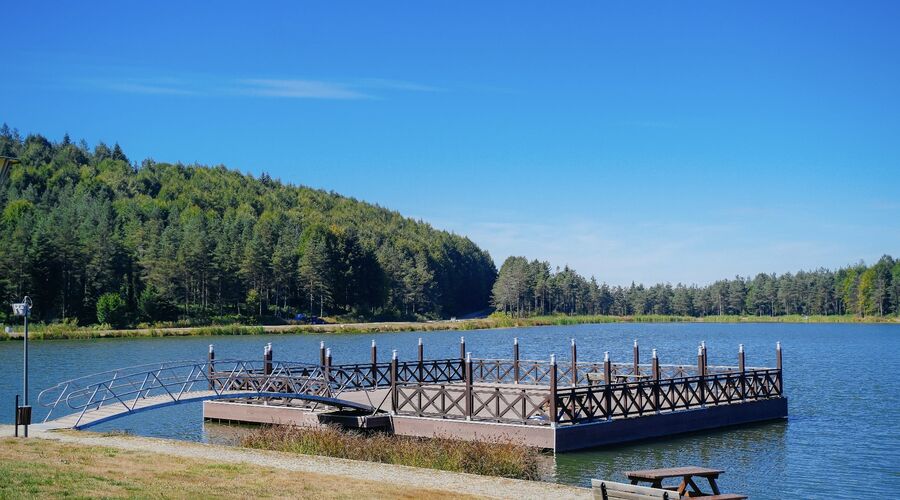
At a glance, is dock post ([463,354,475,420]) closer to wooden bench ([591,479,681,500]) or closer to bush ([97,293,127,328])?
wooden bench ([591,479,681,500])

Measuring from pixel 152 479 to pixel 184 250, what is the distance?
80726mm

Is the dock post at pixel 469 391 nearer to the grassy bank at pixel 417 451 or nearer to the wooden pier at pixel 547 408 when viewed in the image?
the wooden pier at pixel 547 408

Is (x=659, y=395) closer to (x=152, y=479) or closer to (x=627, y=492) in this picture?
(x=627, y=492)

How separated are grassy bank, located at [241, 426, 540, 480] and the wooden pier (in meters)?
2.08

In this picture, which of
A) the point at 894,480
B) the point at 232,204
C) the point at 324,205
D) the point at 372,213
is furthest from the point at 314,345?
the point at 372,213

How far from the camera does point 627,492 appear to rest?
11633 mm

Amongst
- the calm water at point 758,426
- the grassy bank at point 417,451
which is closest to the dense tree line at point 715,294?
the calm water at point 758,426

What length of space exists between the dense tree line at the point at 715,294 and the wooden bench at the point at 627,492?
137 metres

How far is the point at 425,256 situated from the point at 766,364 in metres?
104

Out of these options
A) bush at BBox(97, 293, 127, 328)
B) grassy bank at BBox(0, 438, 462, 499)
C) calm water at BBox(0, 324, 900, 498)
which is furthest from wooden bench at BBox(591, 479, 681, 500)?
bush at BBox(97, 293, 127, 328)

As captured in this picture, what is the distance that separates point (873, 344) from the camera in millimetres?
76812

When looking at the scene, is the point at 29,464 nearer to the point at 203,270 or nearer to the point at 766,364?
the point at 766,364

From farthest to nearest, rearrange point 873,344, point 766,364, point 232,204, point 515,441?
point 232,204
point 873,344
point 766,364
point 515,441

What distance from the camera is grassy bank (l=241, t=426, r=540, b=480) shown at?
18.0 m
